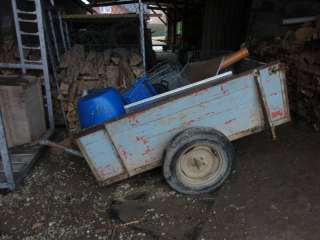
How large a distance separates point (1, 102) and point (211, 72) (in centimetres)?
285

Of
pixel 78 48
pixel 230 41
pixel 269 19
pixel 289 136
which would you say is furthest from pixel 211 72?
pixel 230 41

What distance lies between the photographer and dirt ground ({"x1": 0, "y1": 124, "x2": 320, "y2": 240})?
3135 millimetres

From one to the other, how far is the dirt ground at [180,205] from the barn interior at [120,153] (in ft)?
0.03

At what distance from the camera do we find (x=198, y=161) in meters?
3.58

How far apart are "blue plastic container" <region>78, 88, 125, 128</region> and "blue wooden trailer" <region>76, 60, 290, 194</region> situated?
15 cm

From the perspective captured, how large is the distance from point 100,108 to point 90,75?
2.08 metres

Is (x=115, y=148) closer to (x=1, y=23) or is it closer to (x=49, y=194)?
Answer: (x=49, y=194)

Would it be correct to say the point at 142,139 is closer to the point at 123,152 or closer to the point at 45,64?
the point at 123,152

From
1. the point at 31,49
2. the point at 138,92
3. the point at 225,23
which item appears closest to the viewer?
the point at 138,92

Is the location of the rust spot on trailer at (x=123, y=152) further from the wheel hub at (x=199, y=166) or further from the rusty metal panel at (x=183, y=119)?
the wheel hub at (x=199, y=166)

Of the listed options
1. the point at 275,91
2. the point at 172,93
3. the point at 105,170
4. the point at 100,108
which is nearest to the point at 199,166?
the point at 172,93

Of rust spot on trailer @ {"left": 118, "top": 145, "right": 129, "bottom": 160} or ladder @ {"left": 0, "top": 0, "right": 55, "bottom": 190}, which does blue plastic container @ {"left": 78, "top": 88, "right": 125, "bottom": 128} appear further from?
ladder @ {"left": 0, "top": 0, "right": 55, "bottom": 190}

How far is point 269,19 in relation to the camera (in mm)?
6848

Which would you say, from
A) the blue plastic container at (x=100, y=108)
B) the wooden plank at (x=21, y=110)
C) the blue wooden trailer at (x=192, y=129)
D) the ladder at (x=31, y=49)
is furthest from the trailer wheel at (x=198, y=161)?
the wooden plank at (x=21, y=110)
